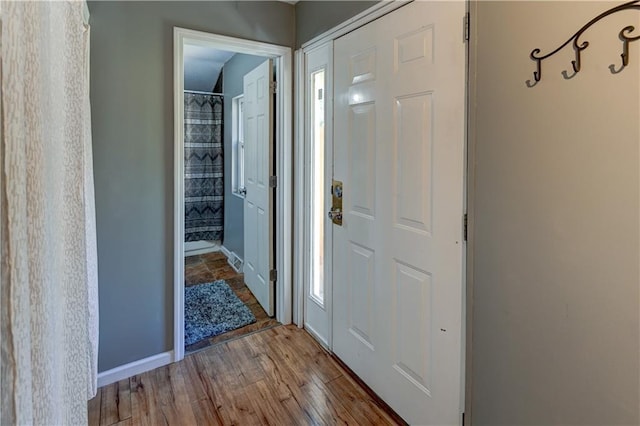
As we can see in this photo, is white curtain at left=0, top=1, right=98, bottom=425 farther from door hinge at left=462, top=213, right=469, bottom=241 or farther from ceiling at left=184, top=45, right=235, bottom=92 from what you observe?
ceiling at left=184, top=45, right=235, bottom=92

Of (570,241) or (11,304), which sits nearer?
(11,304)

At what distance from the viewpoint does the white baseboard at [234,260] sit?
3.94 meters

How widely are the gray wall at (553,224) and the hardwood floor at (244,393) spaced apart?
0.74m

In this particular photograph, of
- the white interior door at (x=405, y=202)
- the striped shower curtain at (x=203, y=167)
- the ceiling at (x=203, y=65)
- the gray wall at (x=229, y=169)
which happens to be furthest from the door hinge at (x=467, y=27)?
the striped shower curtain at (x=203, y=167)

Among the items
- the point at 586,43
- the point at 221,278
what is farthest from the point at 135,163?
the point at 586,43

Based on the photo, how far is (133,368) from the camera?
208cm

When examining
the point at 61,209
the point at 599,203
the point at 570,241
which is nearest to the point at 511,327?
the point at 570,241

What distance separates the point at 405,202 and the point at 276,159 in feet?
4.21

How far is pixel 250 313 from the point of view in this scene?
9.46 ft

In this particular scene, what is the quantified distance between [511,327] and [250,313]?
2126 mm

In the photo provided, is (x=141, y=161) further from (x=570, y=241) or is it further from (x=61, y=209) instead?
(x=570, y=241)

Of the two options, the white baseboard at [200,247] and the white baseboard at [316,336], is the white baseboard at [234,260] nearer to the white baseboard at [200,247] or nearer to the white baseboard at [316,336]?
the white baseboard at [200,247]

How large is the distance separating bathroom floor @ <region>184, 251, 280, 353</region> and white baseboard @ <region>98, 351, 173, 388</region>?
0.58ft

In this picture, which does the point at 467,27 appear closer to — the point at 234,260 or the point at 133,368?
the point at 133,368
